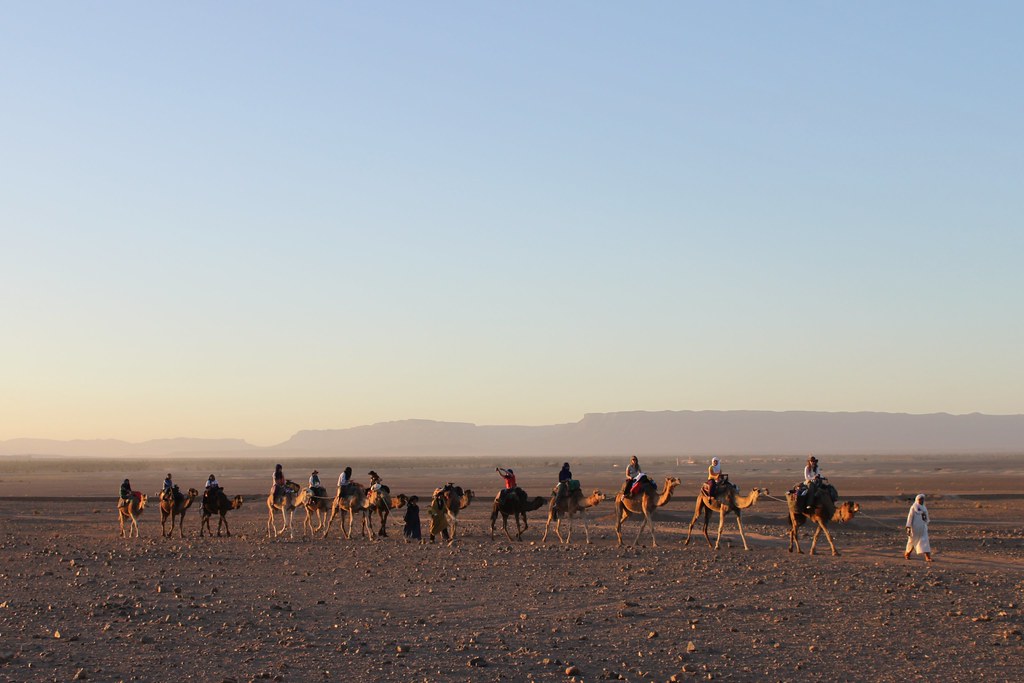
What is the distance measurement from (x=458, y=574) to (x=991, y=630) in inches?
408

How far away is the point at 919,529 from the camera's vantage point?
2412cm

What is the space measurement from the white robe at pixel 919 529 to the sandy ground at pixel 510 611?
1.44 ft

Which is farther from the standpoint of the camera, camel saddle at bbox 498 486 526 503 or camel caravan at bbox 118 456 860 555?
camel saddle at bbox 498 486 526 503

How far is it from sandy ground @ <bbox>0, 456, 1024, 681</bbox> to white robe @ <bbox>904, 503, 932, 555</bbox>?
0.44 metres

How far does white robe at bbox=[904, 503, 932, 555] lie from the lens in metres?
24.0

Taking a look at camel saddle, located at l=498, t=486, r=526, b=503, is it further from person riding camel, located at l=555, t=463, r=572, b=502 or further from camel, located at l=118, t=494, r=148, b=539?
camel, located at l=118, t=494, r=148, b=539

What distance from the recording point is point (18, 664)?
43.3 ft

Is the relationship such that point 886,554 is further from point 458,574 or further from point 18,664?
point 18,664

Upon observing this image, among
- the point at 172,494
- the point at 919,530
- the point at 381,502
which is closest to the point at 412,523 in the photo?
the point at 381,502

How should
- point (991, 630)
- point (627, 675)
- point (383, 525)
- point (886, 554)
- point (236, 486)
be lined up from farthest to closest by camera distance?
1. point (236, 486)
2. point (383, 525)
3. point (886, 554)
4. point (991, 630)
5. point (627, 675)

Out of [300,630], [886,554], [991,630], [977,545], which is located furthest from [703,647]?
[977,545]

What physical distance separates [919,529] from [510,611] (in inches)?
448

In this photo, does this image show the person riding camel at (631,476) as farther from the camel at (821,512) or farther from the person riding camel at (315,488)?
the person riding camel at (315,488)

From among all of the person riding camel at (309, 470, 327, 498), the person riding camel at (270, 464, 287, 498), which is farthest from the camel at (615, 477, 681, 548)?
the person riding camel at (270, 464, 287, 498)
